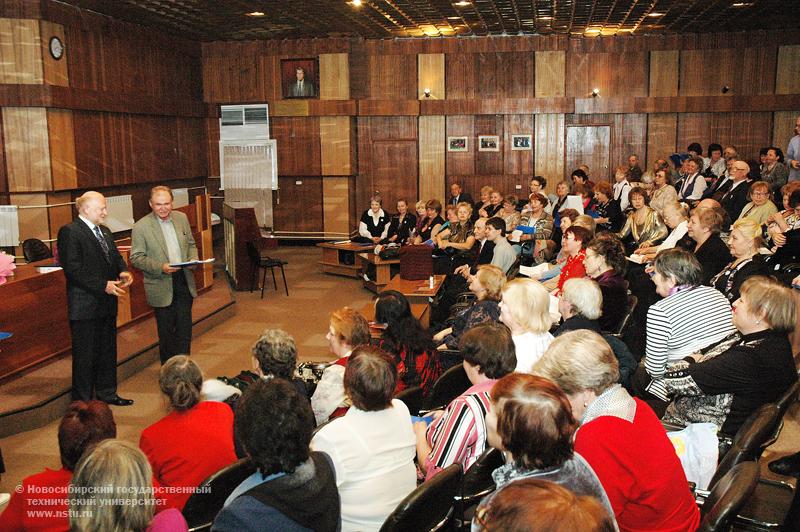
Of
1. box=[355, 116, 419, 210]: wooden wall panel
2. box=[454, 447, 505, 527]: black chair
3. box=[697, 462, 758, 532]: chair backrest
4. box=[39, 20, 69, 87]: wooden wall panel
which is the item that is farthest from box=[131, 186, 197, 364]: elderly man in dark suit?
box=[355, 116, 419, 210]: wooden wall panel

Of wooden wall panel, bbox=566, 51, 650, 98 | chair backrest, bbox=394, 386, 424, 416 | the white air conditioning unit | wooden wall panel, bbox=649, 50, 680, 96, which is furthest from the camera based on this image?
the white air conditioning unit

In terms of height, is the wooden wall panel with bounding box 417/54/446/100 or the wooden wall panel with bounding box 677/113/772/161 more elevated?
the wooden wall panel with bounding box 417/54/446/100

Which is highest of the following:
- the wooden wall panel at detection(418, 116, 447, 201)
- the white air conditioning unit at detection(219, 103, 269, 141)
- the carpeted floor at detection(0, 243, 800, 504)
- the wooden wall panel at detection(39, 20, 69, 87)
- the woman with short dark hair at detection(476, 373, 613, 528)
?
the wooden wall panel at detection(39, 20, 69, 87)

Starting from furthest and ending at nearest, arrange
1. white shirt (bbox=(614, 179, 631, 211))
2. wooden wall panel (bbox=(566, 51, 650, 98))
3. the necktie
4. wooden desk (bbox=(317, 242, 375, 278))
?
1. wooden wall panel (bbox=(566, 51, 650, 98))
2. wooden desk (bbox=(317, 242, 375, 278))
3. white shirt (bbox=(614, 179, 631, 211))
4. the necktie

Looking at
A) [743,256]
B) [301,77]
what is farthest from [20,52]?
[743,256]

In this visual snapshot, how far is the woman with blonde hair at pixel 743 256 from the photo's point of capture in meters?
5.50

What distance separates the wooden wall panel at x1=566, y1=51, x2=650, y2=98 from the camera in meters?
15.1

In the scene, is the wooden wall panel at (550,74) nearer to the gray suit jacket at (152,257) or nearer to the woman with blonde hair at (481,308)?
the woman with blonde hair at (481,308)

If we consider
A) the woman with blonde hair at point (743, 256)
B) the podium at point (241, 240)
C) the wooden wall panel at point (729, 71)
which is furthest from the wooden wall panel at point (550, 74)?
the woman with blonde hair at point (743, 256)

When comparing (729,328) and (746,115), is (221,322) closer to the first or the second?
(729,328)

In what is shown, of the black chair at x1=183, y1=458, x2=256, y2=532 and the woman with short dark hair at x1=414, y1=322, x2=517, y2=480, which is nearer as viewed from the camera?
the black chair at x1=183, y1=458, x2=256, y2=532

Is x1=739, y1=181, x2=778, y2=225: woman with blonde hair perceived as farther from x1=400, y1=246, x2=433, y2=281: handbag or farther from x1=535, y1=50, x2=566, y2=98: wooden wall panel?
x1=535, y1=50, x2=566, y2=98: wooden wall panel

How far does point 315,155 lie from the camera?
623 inches

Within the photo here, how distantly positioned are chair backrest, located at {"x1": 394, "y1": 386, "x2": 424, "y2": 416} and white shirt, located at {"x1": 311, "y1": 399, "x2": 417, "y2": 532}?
776 mm
